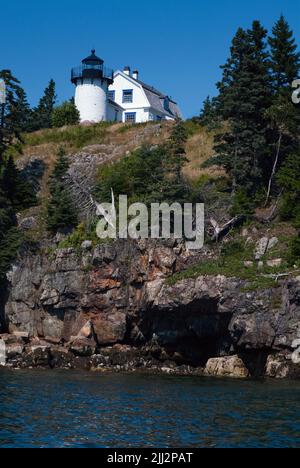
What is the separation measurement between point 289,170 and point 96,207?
45.8 feet

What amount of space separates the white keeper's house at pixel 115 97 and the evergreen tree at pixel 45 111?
26.3 feet

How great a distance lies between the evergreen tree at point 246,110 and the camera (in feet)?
158

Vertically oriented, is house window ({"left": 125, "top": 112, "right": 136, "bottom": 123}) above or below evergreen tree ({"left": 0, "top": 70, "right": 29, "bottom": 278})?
above

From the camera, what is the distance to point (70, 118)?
72.9m

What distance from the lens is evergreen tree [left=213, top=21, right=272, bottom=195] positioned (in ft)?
158

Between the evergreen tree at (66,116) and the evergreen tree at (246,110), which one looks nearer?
the evergreen tree at (246,110)

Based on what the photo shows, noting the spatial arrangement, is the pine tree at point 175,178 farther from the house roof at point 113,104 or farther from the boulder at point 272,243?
the house roof at point 113,104

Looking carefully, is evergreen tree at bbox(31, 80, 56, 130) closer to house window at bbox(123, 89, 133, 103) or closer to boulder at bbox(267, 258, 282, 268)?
house window at bbox(123, 89, 133, 103)

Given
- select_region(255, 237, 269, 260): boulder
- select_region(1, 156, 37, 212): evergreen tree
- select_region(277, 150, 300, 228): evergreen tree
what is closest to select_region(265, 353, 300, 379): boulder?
select_region(255, 237, 269, 260): boulder

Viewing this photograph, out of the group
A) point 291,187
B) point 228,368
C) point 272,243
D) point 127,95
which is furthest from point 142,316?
point 127,95

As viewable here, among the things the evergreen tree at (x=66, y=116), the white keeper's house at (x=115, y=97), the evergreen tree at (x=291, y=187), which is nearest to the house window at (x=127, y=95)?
the white keeper's house at (x=115, y=97)

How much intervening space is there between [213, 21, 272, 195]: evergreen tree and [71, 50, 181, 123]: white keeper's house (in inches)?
610
